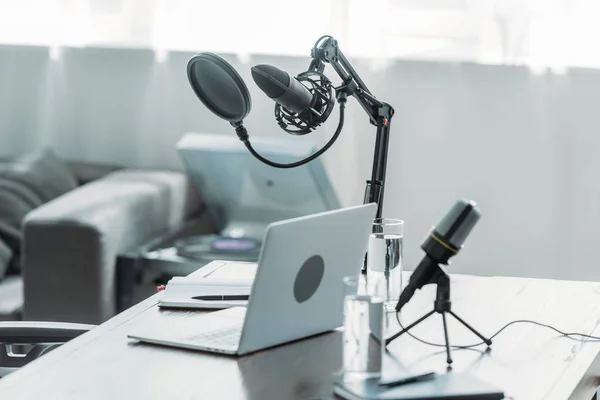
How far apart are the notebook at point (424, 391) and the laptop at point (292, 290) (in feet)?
0.68

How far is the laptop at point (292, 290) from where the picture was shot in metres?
1.47

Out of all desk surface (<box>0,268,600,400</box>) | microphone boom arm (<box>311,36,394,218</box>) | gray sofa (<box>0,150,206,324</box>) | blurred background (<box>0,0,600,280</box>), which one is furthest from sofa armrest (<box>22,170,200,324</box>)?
microphone boom arm (<box>311,36,394,218</box>)

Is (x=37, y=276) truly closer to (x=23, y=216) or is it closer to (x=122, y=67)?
(x=23, y=216)

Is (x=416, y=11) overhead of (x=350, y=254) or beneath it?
overhead

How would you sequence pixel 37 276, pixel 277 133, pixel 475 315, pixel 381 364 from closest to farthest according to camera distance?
1. pixel 381 364
2. pixel 475 315
3. pixel 37 276
4. pixel 277 133

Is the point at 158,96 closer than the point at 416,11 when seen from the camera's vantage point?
No

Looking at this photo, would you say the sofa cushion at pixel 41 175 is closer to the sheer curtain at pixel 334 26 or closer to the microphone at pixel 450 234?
the sheer curtain at pixel 334 26

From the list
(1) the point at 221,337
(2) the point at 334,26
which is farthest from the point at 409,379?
(2) the point at 334,26

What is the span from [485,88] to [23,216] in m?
1.55

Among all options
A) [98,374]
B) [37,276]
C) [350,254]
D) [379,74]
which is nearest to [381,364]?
[350,254]

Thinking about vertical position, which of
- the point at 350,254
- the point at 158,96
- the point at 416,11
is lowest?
the point at 350,254

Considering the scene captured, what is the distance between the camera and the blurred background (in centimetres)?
318

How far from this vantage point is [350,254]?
163 centimetres

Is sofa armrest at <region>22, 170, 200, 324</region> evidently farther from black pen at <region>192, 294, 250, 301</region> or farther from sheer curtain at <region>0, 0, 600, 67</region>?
black pen at <region>192, 294, 250, 301</region>
